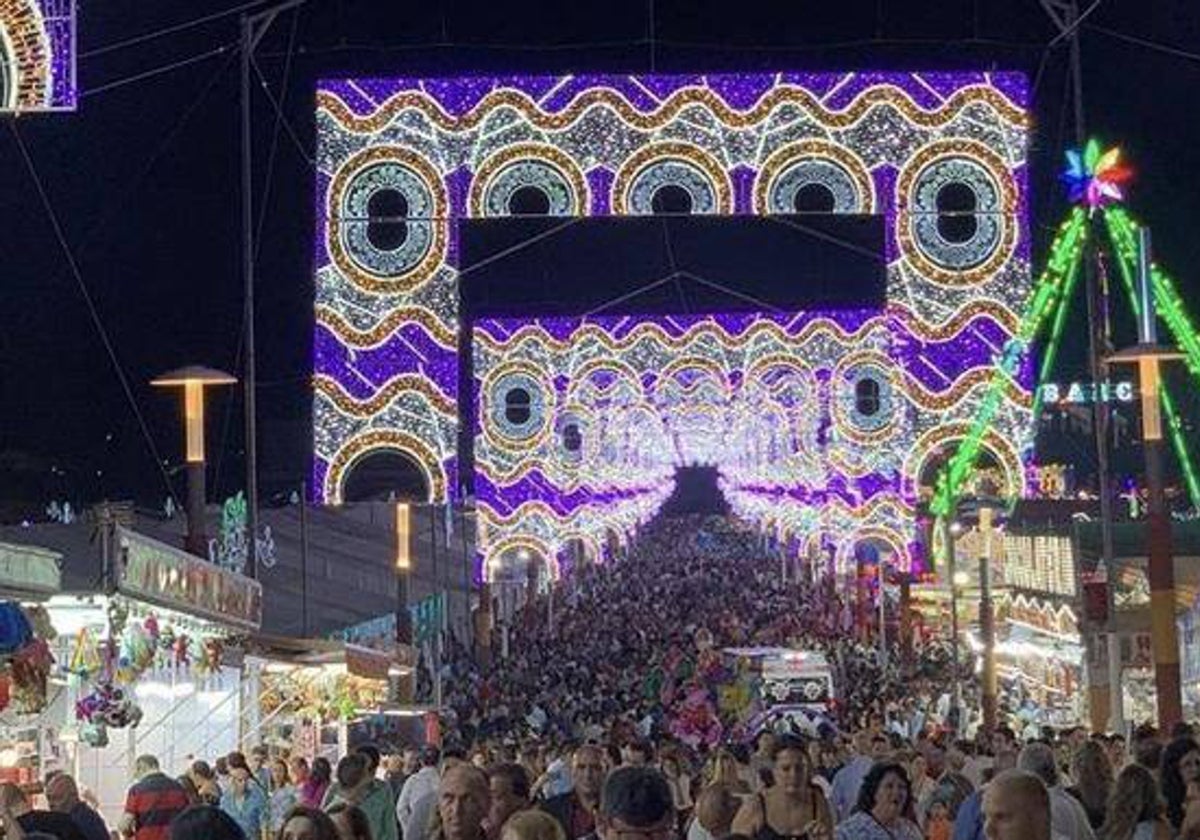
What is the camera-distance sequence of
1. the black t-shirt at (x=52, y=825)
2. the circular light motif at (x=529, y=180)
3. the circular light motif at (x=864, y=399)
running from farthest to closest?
1. the circular light motif at (x=864, y=399)
2. the circular light motif at (x=529, y=180)
3. the black t-shirt at (x=52, y=825)

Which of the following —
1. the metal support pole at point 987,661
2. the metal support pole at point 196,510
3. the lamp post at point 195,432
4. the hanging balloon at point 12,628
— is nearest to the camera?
the hanging balloon at point 12,628

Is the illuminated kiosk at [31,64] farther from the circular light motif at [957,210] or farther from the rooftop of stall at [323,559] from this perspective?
the circular light motif at [957,210]

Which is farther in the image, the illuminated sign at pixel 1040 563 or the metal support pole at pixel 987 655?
the illuminated sign at pixel 1040 563

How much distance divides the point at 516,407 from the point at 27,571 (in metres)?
33.7

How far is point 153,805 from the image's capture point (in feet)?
51.4

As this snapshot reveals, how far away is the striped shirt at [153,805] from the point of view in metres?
15.5

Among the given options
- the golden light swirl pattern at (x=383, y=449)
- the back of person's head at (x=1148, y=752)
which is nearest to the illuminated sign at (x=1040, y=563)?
the golden light swirl pattern at (x=383, y=449)

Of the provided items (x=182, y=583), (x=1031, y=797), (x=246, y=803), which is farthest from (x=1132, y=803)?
(x=182, y=583)

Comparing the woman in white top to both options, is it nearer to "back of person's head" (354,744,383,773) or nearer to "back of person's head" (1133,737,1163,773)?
"back of person's head" (1133,737,1163,773)

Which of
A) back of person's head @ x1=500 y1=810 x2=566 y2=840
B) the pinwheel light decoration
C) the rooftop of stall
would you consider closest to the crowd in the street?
back of person's head @ x1=500 y1=810 x2=566 y2=840

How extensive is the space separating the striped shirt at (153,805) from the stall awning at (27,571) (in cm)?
133

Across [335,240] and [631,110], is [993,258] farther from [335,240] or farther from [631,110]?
[335,240]

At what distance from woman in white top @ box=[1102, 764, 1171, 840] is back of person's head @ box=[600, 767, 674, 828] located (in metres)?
3.61

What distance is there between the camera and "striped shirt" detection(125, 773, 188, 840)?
51.0 ft
